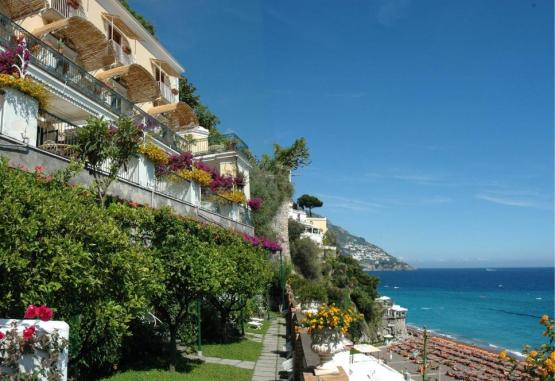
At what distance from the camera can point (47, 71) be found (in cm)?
1359

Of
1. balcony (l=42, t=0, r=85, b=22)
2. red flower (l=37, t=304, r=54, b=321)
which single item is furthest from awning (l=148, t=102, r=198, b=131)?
red flower (l=37, t=304, r=54, b=321)

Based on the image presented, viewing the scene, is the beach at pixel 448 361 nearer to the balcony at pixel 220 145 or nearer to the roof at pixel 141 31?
the balcony at pixel 220 145

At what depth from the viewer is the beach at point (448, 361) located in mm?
32344

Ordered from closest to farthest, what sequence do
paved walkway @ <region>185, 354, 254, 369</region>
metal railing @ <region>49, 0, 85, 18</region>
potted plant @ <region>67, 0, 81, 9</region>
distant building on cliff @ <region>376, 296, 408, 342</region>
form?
1. paved walkway @ <region>185, 354, 254, 369</region>
2. metal railing @ <region>49, 0, 85, 18</region>
3. potted plant @ <region>67, 0, 81, 9</region>
4. distant building on cliff @ <region>376, 296, 408, 342</region>

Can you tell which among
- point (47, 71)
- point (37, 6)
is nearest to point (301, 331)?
point (47, 71)

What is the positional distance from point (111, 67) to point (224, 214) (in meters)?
8.84

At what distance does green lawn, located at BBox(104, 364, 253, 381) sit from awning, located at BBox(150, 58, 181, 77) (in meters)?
20.7

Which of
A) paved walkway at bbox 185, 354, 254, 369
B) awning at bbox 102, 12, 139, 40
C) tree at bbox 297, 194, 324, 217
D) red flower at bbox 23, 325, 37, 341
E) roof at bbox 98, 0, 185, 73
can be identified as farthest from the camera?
tree at bbox 297, 194, 324, 217

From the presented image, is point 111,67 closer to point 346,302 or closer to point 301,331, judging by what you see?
point 301,331

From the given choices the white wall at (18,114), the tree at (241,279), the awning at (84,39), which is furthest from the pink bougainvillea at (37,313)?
the awning at (84,39)

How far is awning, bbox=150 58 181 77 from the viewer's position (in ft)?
88.5

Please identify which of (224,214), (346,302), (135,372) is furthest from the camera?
(346,302)

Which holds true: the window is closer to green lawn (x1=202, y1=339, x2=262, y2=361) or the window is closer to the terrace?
the terrace

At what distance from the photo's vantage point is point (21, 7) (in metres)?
16.1
